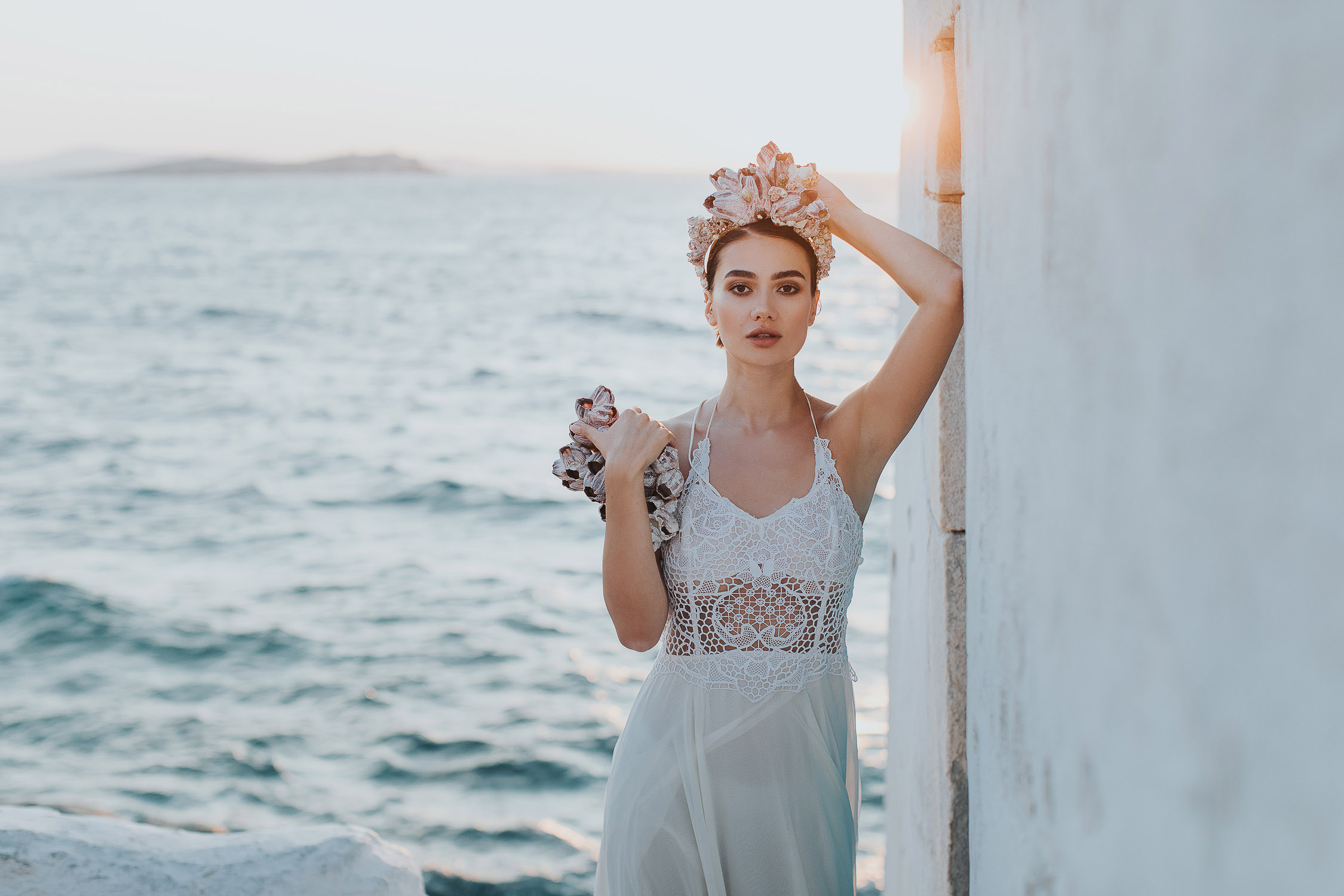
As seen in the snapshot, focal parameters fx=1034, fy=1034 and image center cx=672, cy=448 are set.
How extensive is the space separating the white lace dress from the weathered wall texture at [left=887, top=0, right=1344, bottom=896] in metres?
0.59

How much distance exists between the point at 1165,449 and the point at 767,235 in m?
1.39

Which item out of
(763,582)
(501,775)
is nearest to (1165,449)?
(763,582)

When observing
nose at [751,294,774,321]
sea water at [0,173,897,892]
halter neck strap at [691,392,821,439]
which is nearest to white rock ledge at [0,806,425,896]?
halter neck strap at [691,392,821,439]

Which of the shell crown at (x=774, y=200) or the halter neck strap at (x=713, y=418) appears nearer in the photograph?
the shell crown at (x=774, y=200)

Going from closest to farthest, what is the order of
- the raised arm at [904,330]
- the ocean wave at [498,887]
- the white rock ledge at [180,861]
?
the raised arm at [904,330] < the white rock ledge at [180,861] < the ocean wave at [498,887]

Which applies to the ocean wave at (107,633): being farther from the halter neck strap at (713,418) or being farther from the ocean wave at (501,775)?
the halter neck strap at (713,418)

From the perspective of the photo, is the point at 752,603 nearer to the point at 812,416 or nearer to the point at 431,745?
the point at 812,416

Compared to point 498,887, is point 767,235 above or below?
above

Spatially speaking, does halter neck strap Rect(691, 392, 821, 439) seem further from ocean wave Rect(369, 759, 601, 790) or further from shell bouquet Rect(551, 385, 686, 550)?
ocean wave Rect(369, 759, 601, 790)

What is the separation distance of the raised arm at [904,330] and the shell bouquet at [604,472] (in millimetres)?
395

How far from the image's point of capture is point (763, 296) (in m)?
2.12

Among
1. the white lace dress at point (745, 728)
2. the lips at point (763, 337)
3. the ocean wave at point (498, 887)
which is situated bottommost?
the ocean wave at point (498, 887)

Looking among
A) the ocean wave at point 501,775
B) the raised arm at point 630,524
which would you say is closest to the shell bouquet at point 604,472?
the raised arm at point 630,524

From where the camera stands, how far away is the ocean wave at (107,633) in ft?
26.8
